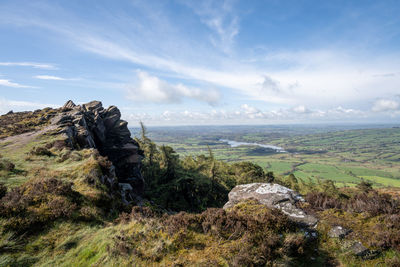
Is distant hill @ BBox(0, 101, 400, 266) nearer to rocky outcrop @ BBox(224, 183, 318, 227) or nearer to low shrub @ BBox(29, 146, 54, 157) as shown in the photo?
rocky outcrop @ BBox(224, 183, 318, 227)

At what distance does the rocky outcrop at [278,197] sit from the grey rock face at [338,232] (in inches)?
28.8

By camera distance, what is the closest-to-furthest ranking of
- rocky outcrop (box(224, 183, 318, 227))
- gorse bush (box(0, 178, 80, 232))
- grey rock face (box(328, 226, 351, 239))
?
grey rock face (box(328, 226, 351, 239)) → gorse bush (box(0, 178, 80, 232)) → rocky outcrop (box(224, 183, 318, 227))

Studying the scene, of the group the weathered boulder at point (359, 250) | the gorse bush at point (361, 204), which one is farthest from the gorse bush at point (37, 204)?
the gorse bush at point (361, 204)

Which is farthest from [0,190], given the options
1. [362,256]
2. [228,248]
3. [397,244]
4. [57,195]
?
[397,244]

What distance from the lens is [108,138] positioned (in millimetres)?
33156

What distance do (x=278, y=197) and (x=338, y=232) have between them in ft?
11.5

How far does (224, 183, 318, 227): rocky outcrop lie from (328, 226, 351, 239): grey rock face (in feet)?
2.40

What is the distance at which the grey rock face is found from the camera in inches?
273

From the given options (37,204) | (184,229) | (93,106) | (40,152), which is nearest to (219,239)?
(184,229)

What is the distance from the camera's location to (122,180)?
1088 inches

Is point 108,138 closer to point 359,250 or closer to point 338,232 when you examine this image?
point 338,232

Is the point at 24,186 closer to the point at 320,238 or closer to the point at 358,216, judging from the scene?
the point at 320,238

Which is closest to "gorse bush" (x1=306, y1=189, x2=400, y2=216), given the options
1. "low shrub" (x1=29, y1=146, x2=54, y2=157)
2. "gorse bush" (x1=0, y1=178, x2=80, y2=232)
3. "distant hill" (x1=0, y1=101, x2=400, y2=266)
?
"distant hill" (x1=0, y1=101, x2=400, y2=266)

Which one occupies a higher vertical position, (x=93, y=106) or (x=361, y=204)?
(x=93, y=106)
